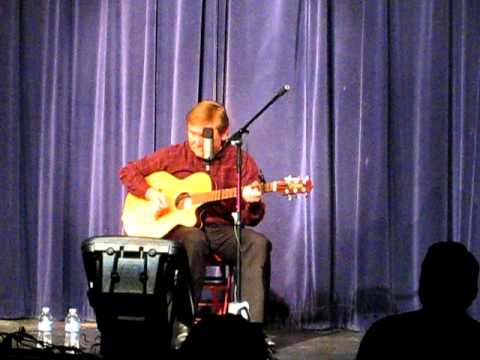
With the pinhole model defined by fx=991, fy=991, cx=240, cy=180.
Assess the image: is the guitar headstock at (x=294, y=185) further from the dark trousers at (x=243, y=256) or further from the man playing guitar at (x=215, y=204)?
the dark trousers at (x=243, y=256)

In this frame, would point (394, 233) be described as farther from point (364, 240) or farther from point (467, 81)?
point (467, 81)

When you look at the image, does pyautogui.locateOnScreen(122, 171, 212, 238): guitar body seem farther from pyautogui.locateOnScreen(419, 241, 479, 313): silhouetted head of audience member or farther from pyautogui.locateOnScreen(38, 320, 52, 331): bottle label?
pyautogui.locateOnScreen(419, 241, 479, 313): silhouetted head of audience member

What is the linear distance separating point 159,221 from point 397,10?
1813 millimetres

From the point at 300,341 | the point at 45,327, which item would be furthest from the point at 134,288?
the point at 45,327

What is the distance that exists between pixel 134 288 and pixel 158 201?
3.42ft

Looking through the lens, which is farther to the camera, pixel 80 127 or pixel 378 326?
pixel 80 127

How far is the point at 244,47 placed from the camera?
5855 millimetres

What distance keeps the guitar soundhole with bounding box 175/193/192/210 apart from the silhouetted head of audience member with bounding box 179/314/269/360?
3065mm

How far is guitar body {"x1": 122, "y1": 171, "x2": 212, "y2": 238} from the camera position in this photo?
5051mm

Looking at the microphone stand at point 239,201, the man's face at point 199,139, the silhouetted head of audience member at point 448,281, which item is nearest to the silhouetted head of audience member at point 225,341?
the silhouetted head of audience member at point 448,281

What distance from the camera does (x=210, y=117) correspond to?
5156mm

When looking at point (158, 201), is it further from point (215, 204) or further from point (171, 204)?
point (215, 204)

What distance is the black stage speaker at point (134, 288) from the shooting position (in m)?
4.03

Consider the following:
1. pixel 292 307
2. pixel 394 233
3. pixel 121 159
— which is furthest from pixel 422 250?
pixel 121 159
